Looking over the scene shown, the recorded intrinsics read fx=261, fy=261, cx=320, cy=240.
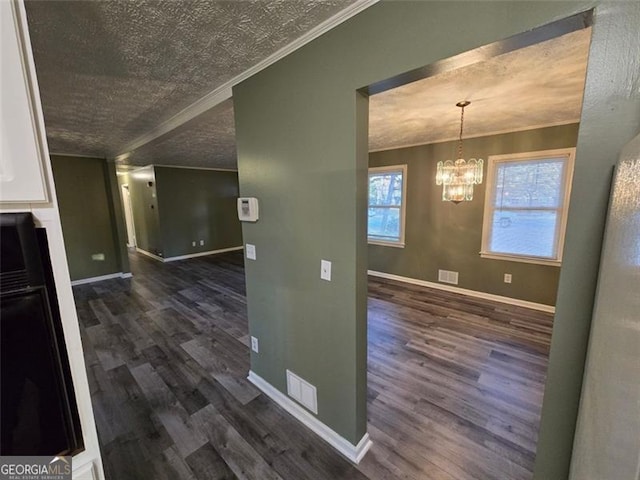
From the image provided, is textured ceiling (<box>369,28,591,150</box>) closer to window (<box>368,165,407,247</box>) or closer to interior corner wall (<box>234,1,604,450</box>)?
interior corner wall (<box>234,1,604,450</box>)

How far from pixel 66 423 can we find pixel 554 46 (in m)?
2.70

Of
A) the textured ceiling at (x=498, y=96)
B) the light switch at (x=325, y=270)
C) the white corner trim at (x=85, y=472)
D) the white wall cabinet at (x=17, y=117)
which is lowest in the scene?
the white corner trim at (x=85, y=472)

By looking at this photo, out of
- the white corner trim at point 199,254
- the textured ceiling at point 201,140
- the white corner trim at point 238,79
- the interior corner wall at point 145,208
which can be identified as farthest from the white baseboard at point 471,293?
A: the interior corner wall at point 145,208

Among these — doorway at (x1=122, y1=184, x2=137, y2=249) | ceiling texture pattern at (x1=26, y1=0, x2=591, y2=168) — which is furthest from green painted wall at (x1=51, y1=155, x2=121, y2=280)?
doorway at (x1=122, y1=184, x2=137, y2=249)

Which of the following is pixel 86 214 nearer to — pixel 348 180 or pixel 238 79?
pixel 238 79

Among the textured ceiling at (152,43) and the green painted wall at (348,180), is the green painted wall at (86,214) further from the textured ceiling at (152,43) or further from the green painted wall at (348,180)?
the green painted wall at (348,180)

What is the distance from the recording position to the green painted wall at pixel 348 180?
2.50ft

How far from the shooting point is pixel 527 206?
3.48 metres

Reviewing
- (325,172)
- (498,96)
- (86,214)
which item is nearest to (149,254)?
(86,214)

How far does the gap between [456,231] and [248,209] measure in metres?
3.44

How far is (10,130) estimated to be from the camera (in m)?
0.56

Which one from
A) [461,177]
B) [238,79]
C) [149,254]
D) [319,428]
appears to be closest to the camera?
[319,428]

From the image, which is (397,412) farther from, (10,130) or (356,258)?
(10,130)

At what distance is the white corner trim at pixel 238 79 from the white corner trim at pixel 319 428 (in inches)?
90.5
